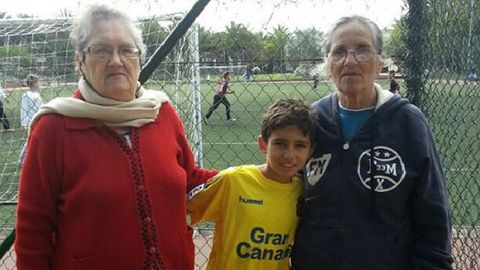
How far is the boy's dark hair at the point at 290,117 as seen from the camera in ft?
7.15

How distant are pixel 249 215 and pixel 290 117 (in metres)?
0.43

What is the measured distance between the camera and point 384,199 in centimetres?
202

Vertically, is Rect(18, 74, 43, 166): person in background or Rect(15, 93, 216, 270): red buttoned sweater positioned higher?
Rect(15, 93, 216, 270): red buttoned sweater

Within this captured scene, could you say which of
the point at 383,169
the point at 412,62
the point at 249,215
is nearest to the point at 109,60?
the point at 249,215

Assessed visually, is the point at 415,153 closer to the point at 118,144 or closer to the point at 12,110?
the point at 118,144

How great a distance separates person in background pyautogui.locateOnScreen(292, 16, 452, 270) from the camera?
78.5 inches

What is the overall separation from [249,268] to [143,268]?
465 millimetres

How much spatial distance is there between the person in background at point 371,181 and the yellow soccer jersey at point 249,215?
0.47 ft

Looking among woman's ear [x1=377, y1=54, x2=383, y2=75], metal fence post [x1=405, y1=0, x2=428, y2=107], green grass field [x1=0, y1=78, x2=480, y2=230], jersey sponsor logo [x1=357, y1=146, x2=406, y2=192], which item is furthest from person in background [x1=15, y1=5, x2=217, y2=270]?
green grass field [x1=0, y1=78, x2=480, y2=230]

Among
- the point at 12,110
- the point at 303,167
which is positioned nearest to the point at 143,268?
the point at 303,167

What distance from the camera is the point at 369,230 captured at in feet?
6.69

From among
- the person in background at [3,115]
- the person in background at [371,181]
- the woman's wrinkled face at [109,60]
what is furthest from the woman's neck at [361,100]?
the person in background at [3,115]

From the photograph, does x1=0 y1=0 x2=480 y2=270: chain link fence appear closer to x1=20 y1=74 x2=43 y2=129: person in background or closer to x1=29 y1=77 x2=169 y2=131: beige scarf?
x1=29 y1=77 x2=169 y2=131: beige scarf

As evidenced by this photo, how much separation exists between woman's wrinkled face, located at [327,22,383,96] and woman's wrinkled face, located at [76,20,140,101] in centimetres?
78
